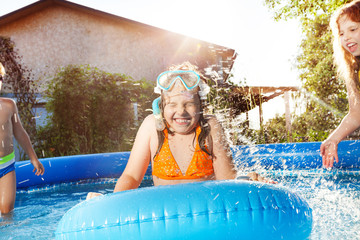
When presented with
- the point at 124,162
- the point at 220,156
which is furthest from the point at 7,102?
the point at 124,162

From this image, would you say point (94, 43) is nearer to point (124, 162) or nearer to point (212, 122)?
point (124, 162)

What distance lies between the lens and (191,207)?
5.58 ft

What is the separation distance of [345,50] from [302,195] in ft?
5.56

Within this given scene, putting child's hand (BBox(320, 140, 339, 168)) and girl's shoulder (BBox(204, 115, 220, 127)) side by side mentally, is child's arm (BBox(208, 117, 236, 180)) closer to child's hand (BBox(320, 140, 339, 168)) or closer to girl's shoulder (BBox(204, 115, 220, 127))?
girl's shoulder (BBox(204, 115, 220, 127))

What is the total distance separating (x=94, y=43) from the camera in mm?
12633

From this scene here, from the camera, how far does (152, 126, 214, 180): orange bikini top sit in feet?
8.44

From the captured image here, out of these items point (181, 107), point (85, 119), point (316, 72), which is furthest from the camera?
point (316, 72)

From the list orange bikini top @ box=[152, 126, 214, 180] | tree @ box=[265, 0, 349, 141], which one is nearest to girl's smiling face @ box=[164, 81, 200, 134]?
orange bikini top @ box=[152, 126, 214, 180]

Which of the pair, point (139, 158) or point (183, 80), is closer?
point (183, 80)

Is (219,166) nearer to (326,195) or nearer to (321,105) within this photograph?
(326,195)

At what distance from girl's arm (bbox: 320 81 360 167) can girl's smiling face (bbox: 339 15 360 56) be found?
1.07 ft

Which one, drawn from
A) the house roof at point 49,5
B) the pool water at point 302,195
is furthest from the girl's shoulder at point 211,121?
the house roof at point 49,5

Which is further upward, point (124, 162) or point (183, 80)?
point (183, 80)

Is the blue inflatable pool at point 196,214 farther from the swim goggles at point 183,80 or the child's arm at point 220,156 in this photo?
the swim goggles at point 183,80
